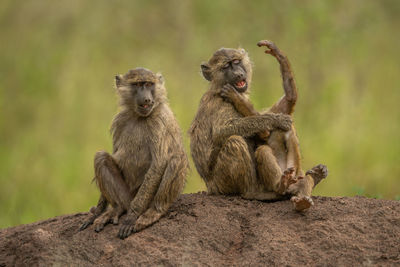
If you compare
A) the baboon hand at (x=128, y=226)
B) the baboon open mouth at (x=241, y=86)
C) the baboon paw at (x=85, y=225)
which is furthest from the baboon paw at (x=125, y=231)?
the baboon open mouth at (x=241, y=86)

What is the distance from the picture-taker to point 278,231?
6516 mm

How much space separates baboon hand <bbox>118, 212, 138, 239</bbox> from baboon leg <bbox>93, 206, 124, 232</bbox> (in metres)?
0.19

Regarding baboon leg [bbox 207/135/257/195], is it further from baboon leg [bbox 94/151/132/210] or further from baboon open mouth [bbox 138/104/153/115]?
baboon leg [bbox 94/151/132/210]

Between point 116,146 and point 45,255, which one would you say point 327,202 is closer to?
point 116,146

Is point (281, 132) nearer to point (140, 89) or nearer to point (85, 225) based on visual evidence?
point (140, 89)

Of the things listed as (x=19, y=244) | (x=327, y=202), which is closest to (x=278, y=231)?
(x=327, y=202)

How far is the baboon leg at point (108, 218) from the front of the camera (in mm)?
6839

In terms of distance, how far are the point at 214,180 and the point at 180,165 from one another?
0.80m

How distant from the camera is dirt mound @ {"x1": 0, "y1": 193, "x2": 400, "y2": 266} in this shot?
609cm

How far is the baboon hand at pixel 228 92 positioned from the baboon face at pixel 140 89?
93 cm

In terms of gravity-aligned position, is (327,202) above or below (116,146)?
below

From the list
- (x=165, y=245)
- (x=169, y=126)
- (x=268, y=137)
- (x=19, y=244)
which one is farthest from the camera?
(x=268, y=137)

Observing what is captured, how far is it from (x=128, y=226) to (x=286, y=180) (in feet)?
6.58

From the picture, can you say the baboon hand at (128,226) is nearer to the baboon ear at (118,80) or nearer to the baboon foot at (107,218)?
the baboon foot at (107,218)
